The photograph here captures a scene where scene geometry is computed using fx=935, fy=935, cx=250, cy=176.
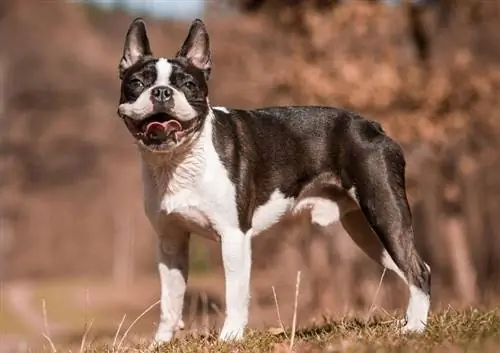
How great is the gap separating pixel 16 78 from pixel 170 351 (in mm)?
34187

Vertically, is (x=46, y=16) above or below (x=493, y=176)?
above

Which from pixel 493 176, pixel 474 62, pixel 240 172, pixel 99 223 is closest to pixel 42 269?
pixel 99 223

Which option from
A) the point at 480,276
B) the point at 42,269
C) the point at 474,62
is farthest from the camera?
the point at 42,269

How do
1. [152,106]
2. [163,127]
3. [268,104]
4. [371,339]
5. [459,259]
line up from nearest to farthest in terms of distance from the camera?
1. [371,339]
2. [152,106]
3. [163,127]
4. [268,104]
5. [459,259]

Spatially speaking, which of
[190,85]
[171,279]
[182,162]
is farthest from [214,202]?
[171,279]

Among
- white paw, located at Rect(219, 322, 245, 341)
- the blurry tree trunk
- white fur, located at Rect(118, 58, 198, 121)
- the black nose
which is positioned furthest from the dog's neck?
the blurry tree trunk

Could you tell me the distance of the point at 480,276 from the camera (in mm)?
22844

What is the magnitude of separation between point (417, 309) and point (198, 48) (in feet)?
7.98

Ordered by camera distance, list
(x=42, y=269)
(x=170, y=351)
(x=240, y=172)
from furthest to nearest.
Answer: (x=42, y=269)
(x=240, y=172)
(x=170, y=351)

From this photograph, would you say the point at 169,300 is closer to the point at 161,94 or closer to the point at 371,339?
the point at 161,94

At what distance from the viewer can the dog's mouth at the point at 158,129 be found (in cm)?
620

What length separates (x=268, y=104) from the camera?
59.6 feet

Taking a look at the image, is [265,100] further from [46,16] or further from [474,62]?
[46,16]

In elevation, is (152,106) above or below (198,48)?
below
